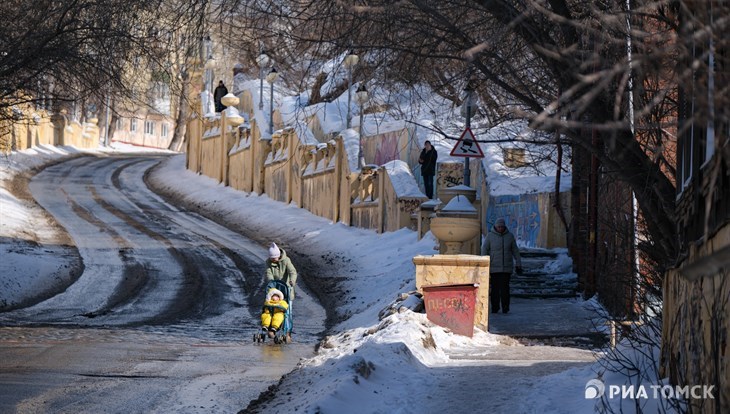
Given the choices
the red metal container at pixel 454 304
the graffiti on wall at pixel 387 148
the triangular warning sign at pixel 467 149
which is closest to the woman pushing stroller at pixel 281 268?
the red metal container at pixel 454 304

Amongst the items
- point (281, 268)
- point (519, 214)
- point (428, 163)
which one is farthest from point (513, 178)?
point (281, 268)

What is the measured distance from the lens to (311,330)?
18.8 meters

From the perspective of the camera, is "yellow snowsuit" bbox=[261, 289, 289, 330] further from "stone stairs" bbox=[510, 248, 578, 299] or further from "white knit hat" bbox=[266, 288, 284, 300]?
"stone stairs" bbox=[510, 248, 578, 299]

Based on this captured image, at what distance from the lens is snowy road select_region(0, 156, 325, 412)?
11.4 m

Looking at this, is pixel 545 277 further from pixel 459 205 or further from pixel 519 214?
pixel 519 214

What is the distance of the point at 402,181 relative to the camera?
1189 inches

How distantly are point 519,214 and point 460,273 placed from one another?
11744 millimetres

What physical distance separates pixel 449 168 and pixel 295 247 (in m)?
4.74

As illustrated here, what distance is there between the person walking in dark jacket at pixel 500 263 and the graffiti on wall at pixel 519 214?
301 inches

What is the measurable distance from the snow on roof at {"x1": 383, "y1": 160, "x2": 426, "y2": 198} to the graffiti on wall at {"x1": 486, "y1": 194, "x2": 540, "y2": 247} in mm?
1828

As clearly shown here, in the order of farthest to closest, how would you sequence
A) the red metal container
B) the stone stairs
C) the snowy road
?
the stone stairs → the red metal container → the snowy road

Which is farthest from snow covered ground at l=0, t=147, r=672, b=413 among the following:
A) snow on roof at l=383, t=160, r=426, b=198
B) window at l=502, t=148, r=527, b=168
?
window at l=502, t=148, r=527, b=168

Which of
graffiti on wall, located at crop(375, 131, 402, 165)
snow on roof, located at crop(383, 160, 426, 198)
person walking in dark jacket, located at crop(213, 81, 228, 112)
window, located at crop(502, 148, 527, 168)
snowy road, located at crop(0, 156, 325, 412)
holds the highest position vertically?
person walking in dark jacket, located at crop(213, 81, 228, 112)

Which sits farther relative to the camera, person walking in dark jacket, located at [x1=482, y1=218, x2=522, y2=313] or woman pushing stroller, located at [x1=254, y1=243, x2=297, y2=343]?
person walking in dark jacket, located at [x1=482, y1=218, x2=522, y2=313]
